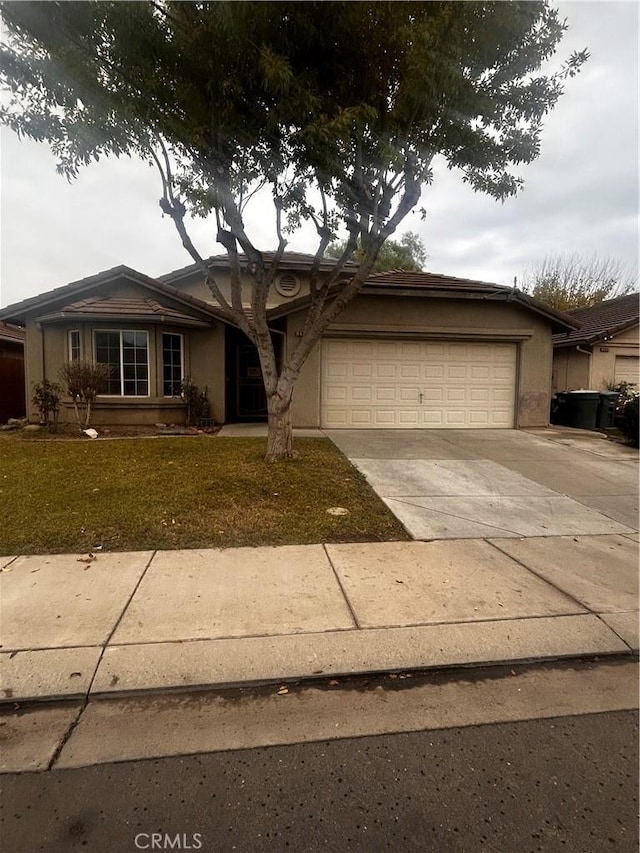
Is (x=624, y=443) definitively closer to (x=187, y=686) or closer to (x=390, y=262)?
(x=187, y=686)

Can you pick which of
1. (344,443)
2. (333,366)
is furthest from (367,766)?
(333,366)

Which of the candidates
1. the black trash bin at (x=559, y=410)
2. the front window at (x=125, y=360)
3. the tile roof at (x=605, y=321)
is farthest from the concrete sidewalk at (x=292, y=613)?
the tile roof at (x=605, y=321)

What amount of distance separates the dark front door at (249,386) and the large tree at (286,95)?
6.71 meters

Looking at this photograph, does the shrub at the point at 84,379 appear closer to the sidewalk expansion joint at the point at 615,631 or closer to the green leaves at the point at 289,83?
the green leaves at the point at 289,83

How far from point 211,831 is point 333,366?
1025 cm

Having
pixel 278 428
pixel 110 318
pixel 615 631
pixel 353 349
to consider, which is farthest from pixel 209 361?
pixel 615 631

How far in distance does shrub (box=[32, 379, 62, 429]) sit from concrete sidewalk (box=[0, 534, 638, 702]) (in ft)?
27.3

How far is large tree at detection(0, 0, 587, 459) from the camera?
18.2 ft

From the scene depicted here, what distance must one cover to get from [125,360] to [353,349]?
5843mm

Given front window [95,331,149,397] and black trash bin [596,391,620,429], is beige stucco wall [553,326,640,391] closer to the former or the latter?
black trash bin [596,391,620,429]

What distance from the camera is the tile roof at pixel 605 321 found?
48.8 ft

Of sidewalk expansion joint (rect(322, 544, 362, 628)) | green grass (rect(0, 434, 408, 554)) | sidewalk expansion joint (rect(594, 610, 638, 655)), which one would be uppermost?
green grass (rect(0, 434, 408, 554))

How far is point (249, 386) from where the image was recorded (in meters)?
14.3

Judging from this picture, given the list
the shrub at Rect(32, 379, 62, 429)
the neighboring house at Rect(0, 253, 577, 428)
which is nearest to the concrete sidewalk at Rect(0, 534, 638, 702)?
the neighboring house at Rect(0, 253, 577, 428)
